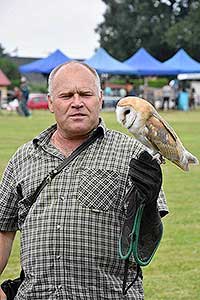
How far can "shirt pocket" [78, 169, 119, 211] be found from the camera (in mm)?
3680

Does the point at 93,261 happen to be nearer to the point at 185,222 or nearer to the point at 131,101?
the point at 131,101

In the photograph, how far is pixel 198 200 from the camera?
11.1 m

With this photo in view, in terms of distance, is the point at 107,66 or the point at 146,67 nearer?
the point at 107,66

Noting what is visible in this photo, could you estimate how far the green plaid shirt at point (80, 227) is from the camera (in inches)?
144

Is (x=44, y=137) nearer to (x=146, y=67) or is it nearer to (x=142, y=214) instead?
(x=142, y=214)

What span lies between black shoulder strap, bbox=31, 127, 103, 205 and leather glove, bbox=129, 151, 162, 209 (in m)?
0.44

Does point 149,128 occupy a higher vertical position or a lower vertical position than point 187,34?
higher

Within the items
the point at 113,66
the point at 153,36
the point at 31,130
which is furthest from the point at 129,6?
the point at 31,130

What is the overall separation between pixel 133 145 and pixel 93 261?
2.12 ft

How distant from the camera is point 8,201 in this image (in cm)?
400

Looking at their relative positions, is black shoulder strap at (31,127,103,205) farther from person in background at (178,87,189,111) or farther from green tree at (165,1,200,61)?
green tree at (165,1,200,61)

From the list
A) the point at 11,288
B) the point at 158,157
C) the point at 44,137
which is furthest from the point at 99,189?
the point at 11,288

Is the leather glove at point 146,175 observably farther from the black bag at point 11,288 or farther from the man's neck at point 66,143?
the black bag at point 11,288

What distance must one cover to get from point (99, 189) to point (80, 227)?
0.70ft
